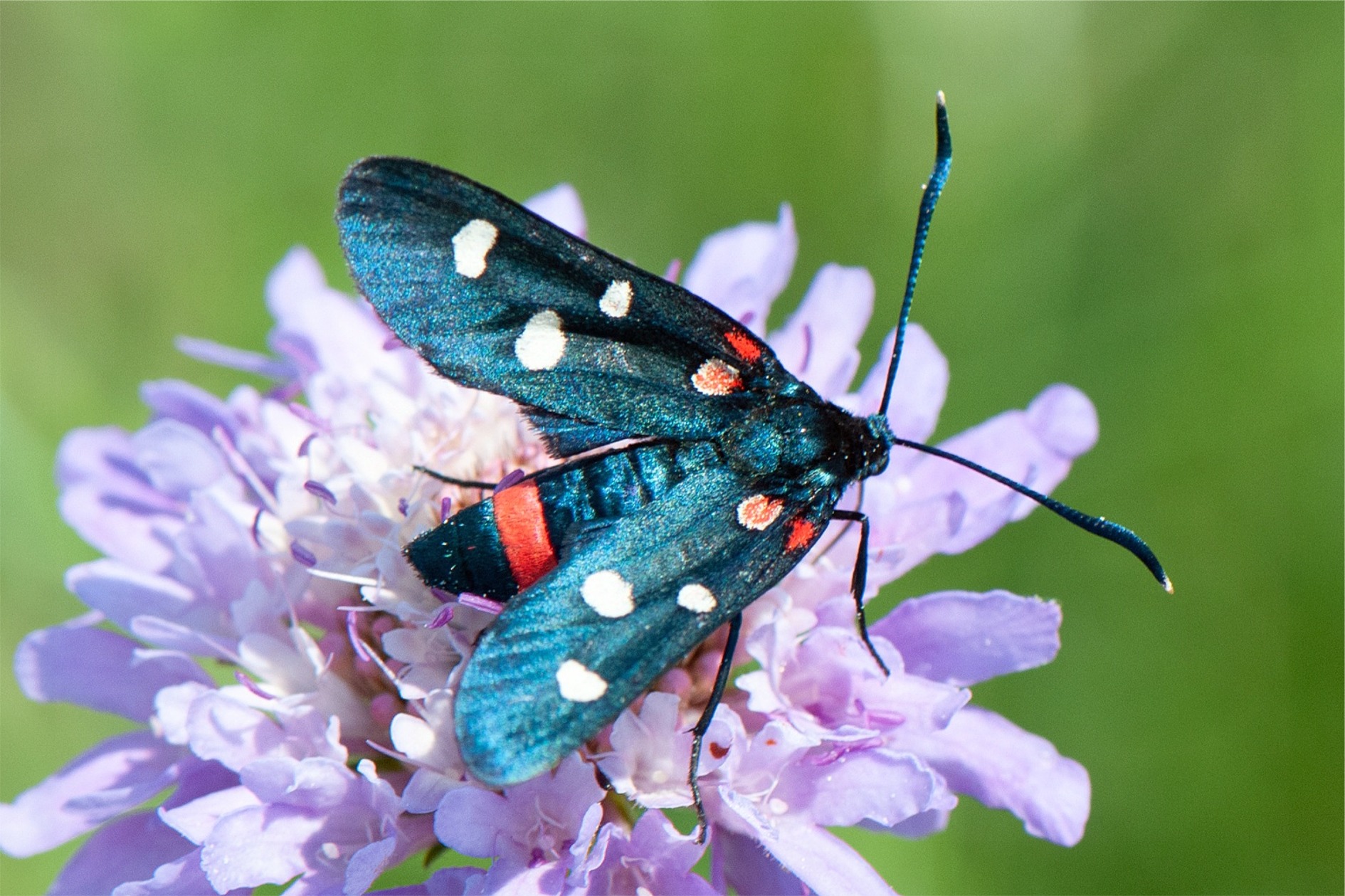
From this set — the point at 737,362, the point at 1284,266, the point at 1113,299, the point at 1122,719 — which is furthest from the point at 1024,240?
the point at 737,362

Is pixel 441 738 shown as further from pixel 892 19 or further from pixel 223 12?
pixel 223 12

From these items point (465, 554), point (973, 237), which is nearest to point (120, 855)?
point (465, 554)

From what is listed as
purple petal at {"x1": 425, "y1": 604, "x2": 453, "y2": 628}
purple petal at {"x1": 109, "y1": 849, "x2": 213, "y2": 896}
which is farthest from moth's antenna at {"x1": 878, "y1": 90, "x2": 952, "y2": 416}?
purple petal at {"x1": 109, "y1": 849, "x2": 213, "y2": 896}

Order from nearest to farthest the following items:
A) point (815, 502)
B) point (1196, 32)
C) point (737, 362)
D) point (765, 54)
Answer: point (815, 502), point (737, 362), point (1196, 32), point (765, 54)

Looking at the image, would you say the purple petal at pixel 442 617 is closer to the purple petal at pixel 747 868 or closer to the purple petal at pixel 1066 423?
the purple petal at pixel 747 868

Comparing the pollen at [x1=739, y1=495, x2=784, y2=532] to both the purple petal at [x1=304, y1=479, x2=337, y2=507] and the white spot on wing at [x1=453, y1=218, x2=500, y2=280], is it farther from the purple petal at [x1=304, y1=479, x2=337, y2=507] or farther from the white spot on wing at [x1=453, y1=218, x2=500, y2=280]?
the purple petal at [x1=304, y1=479, x2=337, y2=507]

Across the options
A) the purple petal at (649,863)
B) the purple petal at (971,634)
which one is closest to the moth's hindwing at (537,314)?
the purple petal at (971,634)

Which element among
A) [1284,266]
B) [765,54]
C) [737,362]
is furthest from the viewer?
[765,54]

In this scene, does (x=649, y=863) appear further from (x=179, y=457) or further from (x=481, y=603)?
(x=179, y=457)
